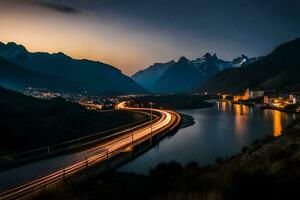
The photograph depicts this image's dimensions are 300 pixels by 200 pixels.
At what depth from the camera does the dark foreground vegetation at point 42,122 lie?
6700cm

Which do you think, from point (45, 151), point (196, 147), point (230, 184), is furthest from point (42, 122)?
point (230, 184)

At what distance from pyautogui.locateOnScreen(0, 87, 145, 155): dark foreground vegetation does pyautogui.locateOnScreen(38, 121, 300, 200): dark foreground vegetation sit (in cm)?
3724

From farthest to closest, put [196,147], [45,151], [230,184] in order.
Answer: [196,147], [45,151], [230,184]

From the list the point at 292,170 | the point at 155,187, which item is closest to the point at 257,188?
the point at 292,170

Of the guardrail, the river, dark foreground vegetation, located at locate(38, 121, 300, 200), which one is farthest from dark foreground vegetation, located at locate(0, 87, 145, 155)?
dark foreground vegetation, located at locate(38, 121, 300, 200)

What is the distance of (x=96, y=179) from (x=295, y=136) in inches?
742

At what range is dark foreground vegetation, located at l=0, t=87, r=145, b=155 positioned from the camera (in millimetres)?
67000

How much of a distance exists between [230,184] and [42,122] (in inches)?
2944

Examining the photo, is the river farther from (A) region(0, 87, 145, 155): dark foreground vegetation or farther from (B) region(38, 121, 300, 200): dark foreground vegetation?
(A) region(0, 87, 145, 155): dark foreground vegetation

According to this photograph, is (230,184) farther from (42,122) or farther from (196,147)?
(42,122)

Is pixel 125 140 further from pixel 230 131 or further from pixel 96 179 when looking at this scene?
pixel 230 131

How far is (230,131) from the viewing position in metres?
91.9

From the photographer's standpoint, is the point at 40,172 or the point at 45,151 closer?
the point at 40,172

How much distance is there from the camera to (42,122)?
3270 inches
